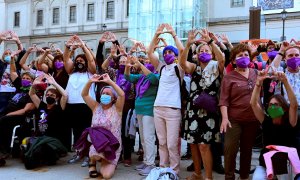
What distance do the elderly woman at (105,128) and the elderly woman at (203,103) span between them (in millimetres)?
1174

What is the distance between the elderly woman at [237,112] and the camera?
4695 millimetres

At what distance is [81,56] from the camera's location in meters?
6.61

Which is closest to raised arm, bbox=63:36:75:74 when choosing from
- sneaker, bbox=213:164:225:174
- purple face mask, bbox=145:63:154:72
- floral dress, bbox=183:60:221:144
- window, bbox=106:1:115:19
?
purple face mask, bbox=145:63:154:72

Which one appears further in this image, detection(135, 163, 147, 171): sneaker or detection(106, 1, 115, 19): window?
detection(106, 1, 115, 19): window

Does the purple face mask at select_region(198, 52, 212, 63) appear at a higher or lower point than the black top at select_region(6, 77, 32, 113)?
higher

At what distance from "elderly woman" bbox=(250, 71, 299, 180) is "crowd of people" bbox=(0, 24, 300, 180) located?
0.01 meters

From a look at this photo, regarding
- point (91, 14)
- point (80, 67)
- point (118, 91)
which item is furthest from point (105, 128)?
point (91, 14)

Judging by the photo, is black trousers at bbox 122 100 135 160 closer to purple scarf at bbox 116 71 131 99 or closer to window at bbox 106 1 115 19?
purple scarf at bbox 116 71 131 99

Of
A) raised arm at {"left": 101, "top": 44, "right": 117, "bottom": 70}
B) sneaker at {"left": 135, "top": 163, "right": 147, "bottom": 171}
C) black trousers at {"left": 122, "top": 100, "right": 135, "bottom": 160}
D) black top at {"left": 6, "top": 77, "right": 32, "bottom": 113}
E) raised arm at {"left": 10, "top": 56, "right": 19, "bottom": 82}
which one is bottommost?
sneaker at {"left": 135, "top": 163, "right": 147, "bottom": 171}

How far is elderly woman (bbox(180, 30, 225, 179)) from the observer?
4.94 m

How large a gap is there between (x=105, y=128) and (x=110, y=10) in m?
37.4

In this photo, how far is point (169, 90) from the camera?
5312mm

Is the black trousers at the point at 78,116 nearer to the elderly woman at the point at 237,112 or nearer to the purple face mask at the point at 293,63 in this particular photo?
the elderly woman at the point at 237,112

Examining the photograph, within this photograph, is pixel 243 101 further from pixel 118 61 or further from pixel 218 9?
pixel 218 9
